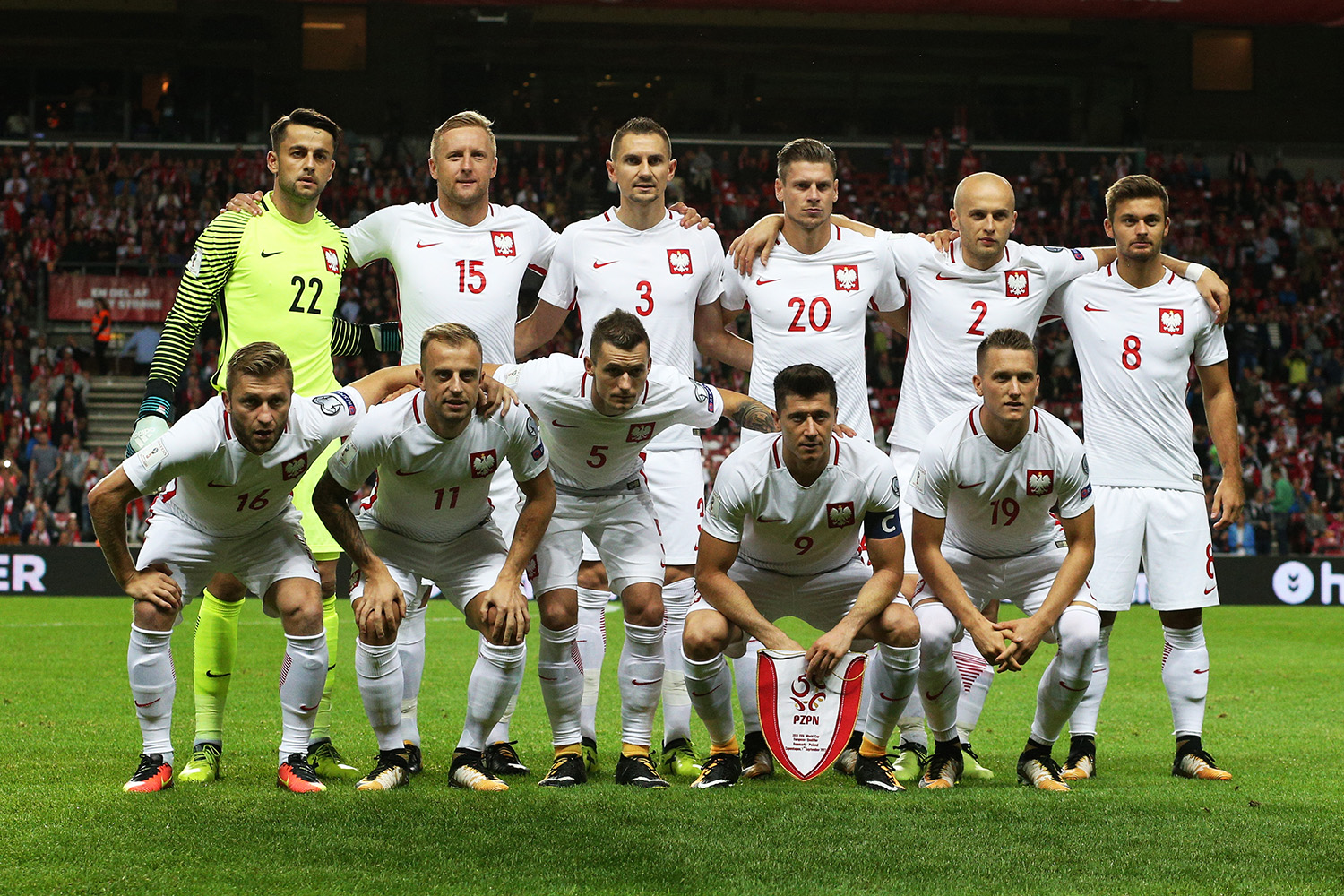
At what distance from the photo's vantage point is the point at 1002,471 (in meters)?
5.59

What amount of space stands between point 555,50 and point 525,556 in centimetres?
2629

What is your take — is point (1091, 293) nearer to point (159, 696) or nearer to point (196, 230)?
point (159, 696)

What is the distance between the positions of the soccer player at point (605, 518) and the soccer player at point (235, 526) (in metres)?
0.79

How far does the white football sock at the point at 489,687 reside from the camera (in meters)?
5.46

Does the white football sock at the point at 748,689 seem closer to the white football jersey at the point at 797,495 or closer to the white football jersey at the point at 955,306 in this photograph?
the white football jersey at the point at 797,495

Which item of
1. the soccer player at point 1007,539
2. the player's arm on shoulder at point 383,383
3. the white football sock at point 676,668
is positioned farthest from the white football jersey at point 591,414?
the soccer player at point 1007,539

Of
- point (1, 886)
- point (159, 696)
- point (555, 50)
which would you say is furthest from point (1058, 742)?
point (555, 50)

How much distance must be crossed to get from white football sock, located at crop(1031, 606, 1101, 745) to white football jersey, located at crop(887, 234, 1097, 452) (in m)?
1.20

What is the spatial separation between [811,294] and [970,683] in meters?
1.96

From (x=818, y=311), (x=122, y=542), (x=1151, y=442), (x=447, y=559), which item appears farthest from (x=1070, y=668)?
(x=122, y=542)

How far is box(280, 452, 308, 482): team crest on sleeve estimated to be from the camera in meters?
5.27

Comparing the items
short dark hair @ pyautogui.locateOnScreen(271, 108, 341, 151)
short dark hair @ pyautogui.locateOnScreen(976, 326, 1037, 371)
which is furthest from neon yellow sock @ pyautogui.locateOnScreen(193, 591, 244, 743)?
short dark hair @ pyautogui.locateOnScreen(976, 326, 1037, 371)

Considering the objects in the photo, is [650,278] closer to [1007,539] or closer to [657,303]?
[657,303]

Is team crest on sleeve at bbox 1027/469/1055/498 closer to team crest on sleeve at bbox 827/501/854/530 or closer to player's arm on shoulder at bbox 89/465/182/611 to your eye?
team crest on sleeve at bbox 827/501/854/530
